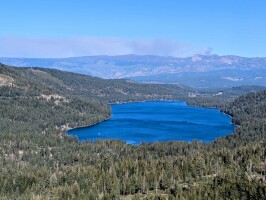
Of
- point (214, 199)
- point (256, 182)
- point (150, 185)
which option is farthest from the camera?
point (150, 185)

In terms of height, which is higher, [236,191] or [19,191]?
[236,191]

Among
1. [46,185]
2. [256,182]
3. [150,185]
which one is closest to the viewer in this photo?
[256,182]

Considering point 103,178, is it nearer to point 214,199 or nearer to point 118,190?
point 118,190

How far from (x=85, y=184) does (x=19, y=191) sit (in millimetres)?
27873

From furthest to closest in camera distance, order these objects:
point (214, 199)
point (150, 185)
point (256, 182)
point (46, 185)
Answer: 1. point (46, 185)
2. point (150, 185)
3. point (256, 182)
4. point (214, 199)

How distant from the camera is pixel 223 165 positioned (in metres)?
197

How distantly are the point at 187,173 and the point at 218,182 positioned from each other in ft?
62.3

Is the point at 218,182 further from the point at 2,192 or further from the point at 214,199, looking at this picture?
the point at 2,192

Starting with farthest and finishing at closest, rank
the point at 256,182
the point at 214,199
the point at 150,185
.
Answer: the point at 150,185 → the point at 256,182 → the point at 214,199

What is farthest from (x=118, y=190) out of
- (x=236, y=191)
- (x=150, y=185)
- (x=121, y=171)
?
(x=236, y=191)

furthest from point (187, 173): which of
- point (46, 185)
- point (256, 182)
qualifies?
point (46, 185)

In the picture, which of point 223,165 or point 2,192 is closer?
point 2,192

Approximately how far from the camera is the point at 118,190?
16825 centimetres

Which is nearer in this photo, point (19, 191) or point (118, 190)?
point (118, 190)
